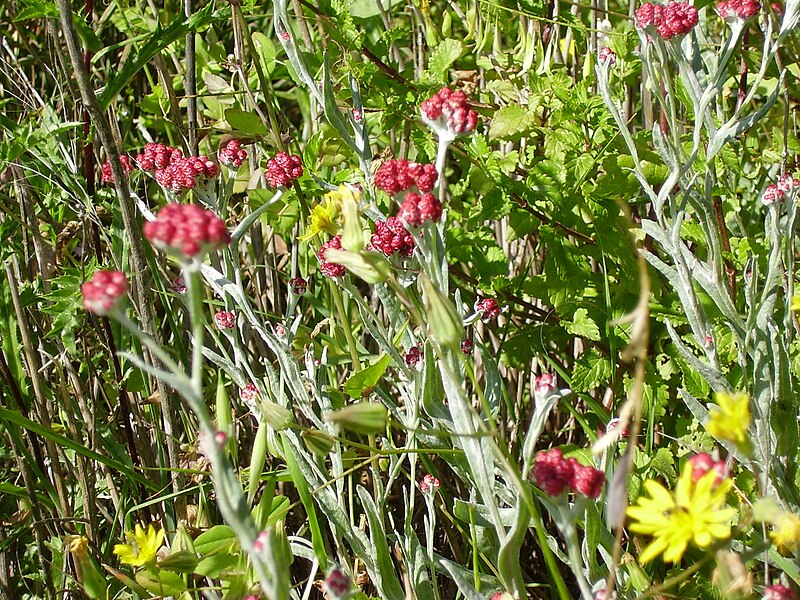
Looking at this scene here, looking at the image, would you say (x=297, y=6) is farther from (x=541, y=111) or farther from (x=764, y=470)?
(x=764, y=470)

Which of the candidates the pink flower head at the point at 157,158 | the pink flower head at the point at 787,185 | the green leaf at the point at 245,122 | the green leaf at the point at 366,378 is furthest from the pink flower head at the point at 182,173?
the pink flower head at the point at 787,185

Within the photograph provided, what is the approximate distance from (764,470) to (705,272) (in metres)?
0.30

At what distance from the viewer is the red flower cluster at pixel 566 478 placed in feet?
2.76

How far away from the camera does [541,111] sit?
166 centimetres

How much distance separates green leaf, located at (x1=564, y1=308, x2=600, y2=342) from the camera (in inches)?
56.7

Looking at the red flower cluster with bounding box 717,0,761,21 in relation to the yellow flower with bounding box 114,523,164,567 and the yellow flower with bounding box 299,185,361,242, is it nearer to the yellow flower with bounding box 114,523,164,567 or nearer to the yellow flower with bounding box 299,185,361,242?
the yellow flower with bounding box 299,185,361,242

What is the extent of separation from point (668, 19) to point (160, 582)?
3.31 ft

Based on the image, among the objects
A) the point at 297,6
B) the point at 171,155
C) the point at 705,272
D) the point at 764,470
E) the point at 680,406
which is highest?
the point at 297,6

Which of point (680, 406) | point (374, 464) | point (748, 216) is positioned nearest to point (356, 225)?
point (374, 464)

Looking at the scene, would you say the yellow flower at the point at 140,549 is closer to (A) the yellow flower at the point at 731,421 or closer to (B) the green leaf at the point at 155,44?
(B) the green leaf at the point at 155,44

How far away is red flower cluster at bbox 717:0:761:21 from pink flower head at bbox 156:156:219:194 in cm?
78

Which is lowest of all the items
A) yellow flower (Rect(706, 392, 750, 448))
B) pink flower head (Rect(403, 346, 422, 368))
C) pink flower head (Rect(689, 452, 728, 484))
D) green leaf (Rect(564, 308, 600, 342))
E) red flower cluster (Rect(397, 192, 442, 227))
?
green leaf (Rect(564, 308, 600, 342))

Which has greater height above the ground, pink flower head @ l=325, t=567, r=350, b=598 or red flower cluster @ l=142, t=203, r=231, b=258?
red flower cluster @ l=142, t=203, r=231, b=258

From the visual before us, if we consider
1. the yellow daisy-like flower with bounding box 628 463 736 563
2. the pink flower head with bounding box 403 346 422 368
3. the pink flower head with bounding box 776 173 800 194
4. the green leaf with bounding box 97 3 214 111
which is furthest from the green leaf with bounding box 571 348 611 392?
the green leaf with bounding box 97 3 214 111
